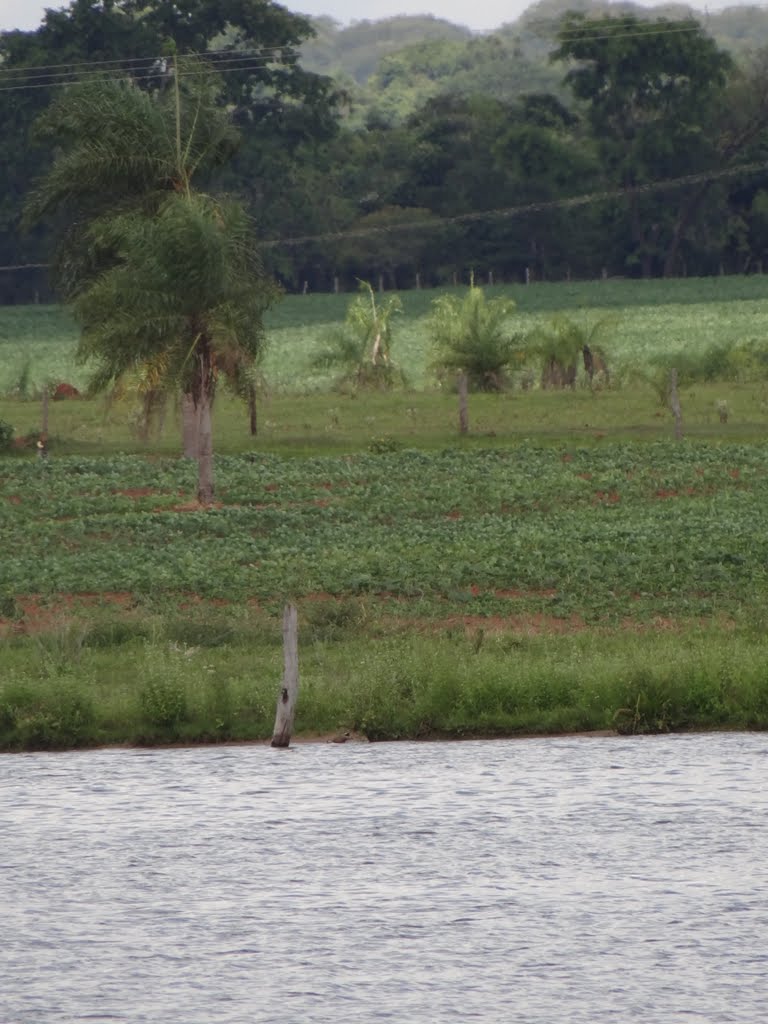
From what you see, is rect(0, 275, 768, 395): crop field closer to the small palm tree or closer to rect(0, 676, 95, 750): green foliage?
the small palm tree

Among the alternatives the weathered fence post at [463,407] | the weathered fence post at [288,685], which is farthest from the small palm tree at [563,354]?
the weathered fence post at [288,685]

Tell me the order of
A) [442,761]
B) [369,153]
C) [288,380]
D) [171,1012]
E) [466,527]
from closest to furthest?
1. [171,1012]
2. [442,761]
3. [466,527]
4. [288,380]
5. [369,153]

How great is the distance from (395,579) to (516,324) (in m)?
67.3

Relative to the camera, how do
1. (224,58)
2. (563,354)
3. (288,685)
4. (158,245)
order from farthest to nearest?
(224,58), (563,354), (158,245), (288,685)

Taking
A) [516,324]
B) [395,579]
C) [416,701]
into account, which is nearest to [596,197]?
[516,324]

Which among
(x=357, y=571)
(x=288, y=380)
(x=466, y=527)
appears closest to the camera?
(x=357, y=571)

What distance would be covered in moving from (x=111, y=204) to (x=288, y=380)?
1264 inches

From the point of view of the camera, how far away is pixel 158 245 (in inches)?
1545

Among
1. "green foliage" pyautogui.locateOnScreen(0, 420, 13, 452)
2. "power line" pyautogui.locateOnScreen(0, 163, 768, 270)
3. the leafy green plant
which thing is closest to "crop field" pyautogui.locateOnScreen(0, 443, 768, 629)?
"green foliage" pyautogui.locateOnScreen(0, 420, 13, 452)

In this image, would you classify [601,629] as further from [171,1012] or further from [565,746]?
[171,1012]

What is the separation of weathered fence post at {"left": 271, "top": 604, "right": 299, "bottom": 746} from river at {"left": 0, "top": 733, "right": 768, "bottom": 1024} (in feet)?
0.94

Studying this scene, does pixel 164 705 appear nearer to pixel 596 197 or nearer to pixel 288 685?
pixel 288 685

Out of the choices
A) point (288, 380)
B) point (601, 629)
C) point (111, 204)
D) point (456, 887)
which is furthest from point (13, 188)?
point (456, 887)

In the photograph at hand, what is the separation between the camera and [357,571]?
108 ft
